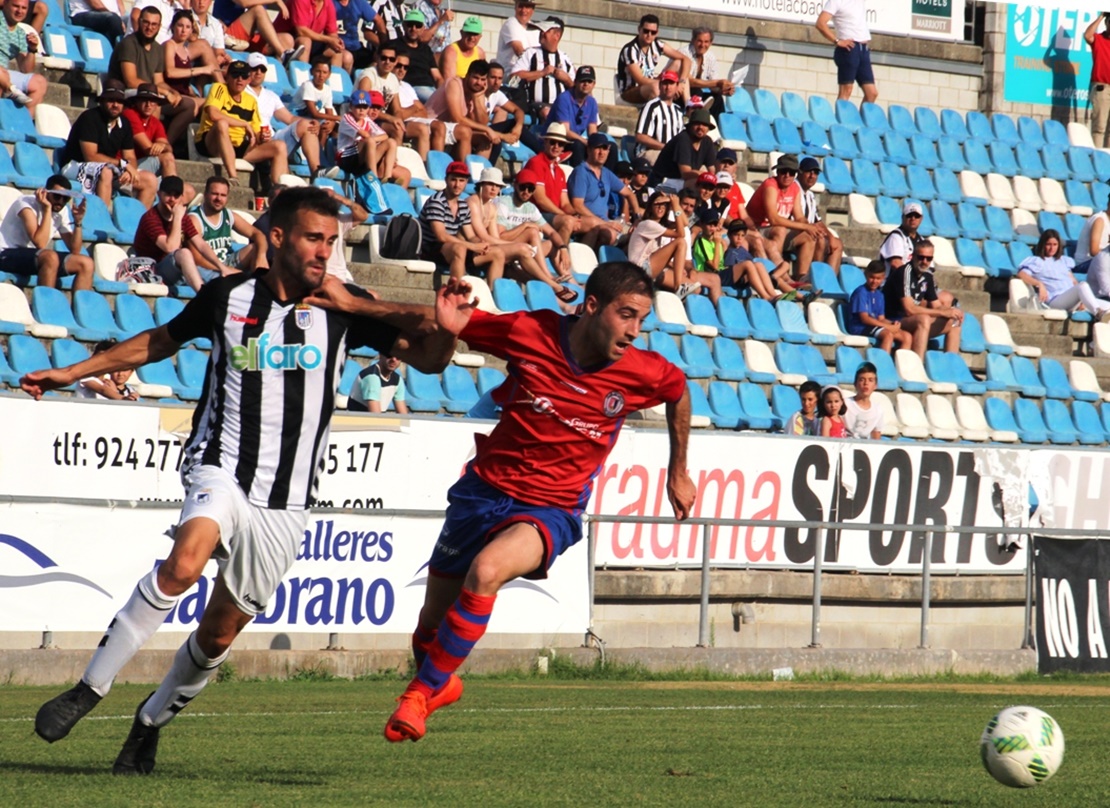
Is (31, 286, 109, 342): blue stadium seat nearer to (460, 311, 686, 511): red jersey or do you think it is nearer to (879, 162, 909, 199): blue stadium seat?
(460, 311, 686, 511): red jersey

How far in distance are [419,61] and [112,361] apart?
49.7 feet

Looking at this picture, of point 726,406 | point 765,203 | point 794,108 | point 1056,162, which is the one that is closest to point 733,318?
point 726,406

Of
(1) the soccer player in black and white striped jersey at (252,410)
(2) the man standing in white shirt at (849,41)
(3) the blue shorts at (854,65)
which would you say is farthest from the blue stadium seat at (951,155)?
(1) the soccer player in black and white striped jersey at (252,410)

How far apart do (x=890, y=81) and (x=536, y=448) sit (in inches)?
882

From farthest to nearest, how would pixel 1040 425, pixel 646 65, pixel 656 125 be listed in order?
pixel 646 65, pixel 656 125, pixel 1040 425

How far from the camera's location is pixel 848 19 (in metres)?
26.5

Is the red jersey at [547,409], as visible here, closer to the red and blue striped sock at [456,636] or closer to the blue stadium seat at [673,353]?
the red and blue striped sock at [456,636]

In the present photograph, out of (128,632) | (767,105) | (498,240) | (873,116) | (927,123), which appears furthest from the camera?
→ (927,123)

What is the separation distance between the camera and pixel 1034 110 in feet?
98.7

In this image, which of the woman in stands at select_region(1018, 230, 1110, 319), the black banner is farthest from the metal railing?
the woman in stands at select_region(1018, 230, 1110, 319)

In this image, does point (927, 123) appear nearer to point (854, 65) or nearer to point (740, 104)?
point (854, 65)

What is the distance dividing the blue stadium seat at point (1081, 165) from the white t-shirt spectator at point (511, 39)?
31.7ft

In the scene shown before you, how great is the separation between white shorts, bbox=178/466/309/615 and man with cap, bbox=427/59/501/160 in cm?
1410

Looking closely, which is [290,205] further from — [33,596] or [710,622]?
[710,622]
